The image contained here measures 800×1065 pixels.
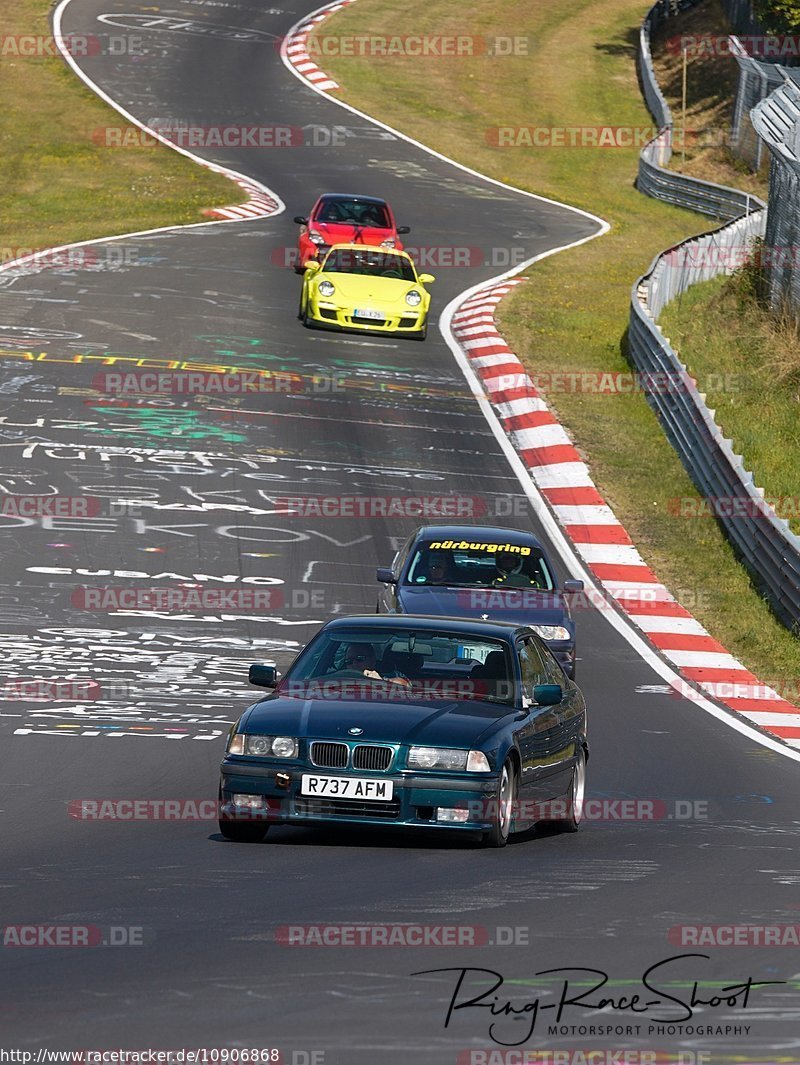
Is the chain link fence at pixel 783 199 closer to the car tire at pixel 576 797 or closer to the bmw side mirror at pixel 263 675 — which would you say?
the car tire at pixel 576 797

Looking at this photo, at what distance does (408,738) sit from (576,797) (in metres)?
1.82

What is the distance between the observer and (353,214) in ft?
110

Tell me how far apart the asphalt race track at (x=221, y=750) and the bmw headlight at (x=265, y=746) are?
1.57ft

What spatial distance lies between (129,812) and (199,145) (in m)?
38.8

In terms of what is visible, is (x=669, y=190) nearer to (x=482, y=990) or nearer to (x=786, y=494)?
(x=786, y=494)

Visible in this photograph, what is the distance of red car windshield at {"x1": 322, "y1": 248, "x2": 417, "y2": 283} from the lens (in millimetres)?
29078

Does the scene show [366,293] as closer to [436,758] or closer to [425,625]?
Answer: [425,625]

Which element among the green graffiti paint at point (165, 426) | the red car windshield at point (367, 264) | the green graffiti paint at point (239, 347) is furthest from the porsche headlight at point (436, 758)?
the red car windshield at point (367, 264)

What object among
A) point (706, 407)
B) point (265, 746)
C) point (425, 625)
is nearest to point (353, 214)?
point (706, 407)

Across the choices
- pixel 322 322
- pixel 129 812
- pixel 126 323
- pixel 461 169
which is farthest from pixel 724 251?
pixel 129 812

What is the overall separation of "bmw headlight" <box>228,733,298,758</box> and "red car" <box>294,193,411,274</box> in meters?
23.1

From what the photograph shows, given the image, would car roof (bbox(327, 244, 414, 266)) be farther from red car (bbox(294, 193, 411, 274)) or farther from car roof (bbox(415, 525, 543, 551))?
car roof (bbox(415, 525, 543, 551))

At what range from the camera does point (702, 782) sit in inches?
469

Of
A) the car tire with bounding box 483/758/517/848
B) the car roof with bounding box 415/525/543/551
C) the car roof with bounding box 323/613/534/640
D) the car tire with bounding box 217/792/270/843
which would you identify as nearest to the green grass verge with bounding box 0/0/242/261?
the car roof with bounding box 415/525/543/551
